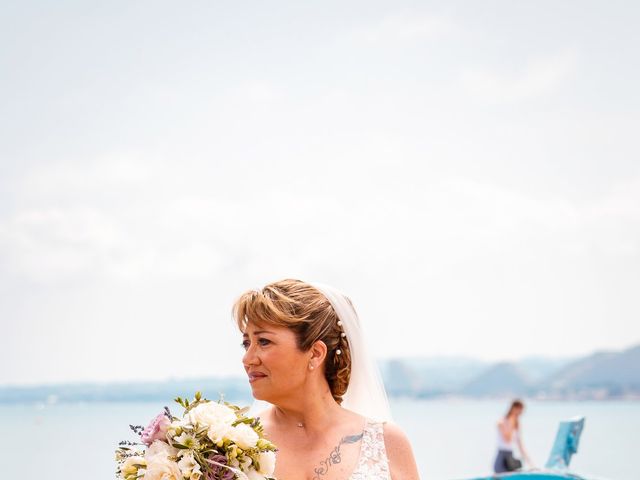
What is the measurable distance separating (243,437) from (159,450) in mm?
203

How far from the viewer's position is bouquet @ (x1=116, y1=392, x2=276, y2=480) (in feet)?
7.88

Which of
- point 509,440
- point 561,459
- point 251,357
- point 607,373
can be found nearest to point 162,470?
point 251,357

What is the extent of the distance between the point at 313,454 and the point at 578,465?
24810mm

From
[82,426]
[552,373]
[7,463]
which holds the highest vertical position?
[552,373]

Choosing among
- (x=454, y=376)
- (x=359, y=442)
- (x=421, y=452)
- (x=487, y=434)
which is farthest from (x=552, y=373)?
(x=359, y=442)

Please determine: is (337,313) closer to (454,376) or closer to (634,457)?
(634,457)

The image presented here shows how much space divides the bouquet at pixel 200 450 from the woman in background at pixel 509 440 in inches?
340

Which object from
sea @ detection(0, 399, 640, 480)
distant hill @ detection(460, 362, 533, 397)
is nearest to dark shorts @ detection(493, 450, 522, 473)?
sea @ detection(0, 399, 640, 480)

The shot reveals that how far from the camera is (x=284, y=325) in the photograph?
2.98 metres

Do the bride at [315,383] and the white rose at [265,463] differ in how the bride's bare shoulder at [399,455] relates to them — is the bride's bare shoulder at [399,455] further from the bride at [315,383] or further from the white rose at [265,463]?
the white rose at [265,463]

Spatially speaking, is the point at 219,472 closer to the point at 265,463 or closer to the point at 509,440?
the point at 265,463

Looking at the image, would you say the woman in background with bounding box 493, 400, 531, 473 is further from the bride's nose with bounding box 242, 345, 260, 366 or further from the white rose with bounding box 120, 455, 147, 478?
the white rose with bounding box 120, 455, 147, 478

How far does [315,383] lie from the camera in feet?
10.3

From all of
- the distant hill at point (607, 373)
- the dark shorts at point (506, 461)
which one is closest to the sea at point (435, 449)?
the dark shorts at point (506, 461)
